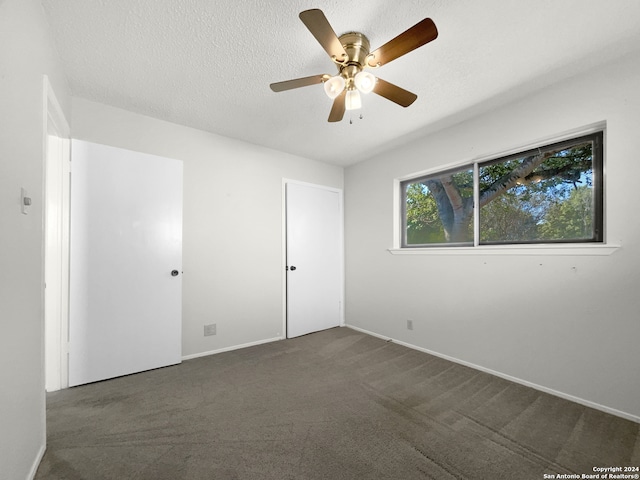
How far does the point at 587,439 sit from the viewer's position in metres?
1.57

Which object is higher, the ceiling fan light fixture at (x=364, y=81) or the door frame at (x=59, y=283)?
the ceiling fan light fixture at (x=364, y=81)

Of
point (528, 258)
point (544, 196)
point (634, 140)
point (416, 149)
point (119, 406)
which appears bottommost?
point (119, 406)

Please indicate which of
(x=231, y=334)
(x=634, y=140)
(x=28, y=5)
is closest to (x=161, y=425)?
(x=231, y=334)

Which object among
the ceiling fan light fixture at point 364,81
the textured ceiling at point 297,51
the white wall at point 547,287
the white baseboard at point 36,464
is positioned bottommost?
the white baseboard at point 36,464

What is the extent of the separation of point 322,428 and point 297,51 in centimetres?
247

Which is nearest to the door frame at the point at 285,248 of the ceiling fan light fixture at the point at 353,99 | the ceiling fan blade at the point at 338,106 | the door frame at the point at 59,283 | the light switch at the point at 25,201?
the ceiling fan blade at the point at 338,106

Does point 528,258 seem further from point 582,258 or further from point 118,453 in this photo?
point 118,453

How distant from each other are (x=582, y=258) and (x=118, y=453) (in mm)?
3301

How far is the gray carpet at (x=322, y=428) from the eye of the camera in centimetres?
138

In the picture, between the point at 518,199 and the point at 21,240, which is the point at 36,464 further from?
the point at 518,199

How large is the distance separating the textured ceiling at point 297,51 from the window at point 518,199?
0.59 meters

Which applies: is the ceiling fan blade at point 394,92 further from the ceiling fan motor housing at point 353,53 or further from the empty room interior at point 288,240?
the ceiling fan motor housing at point 353,53

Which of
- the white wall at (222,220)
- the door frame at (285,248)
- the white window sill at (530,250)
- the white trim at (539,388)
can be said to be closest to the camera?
the white trim at (539,388)

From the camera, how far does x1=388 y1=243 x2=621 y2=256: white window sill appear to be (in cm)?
187
